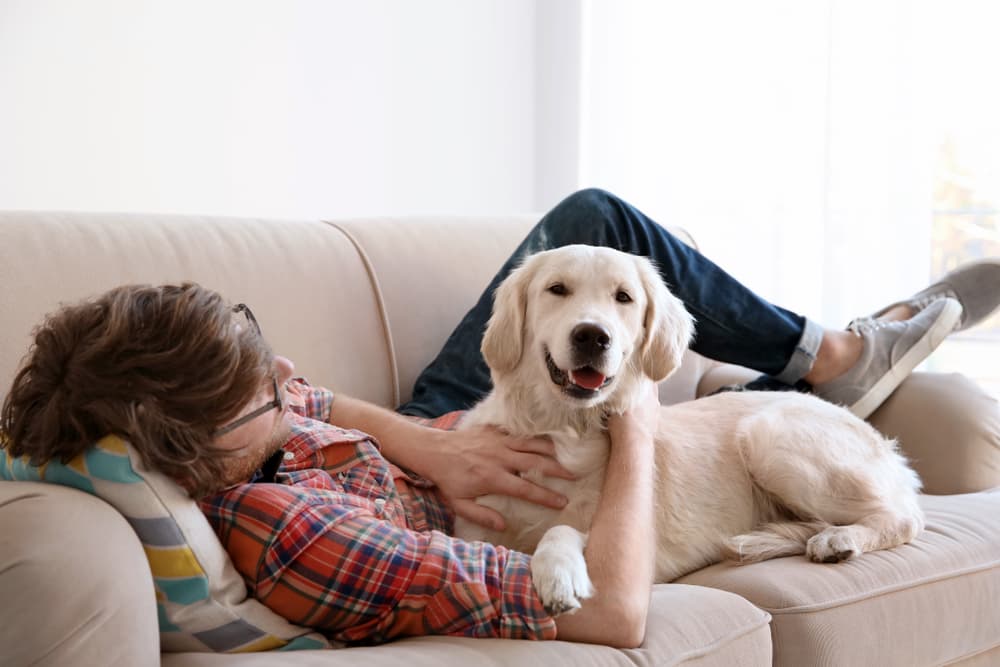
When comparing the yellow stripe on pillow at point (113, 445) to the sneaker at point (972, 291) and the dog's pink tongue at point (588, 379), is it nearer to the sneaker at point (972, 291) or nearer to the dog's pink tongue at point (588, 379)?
the dog's pink tongue at point (588, 379)

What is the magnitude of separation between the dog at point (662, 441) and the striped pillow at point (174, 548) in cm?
66

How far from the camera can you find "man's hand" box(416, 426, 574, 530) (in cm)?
183

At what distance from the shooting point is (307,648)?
1.30 m

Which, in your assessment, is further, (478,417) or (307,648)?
(478,417)

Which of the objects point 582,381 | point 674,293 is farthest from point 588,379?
point 674,293

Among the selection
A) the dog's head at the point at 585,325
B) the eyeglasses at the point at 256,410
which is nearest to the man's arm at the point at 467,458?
the dog's head at the point at 585,325

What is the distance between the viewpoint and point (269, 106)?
12.8ft

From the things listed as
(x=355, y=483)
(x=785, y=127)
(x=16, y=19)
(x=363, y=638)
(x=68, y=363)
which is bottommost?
(x=363, y=638)

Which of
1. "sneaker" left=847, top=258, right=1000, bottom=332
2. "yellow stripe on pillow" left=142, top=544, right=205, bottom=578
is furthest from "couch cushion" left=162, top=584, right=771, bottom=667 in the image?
"sneaker" left=847, top=258, right=1000, bottom=332

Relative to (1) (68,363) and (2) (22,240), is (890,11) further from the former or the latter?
(1) (68,363)

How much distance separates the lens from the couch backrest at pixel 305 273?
1.90 meters

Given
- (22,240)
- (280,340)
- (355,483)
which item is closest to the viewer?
(355,483)

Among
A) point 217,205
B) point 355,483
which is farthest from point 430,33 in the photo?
point 355,483

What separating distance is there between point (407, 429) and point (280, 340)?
44cm
